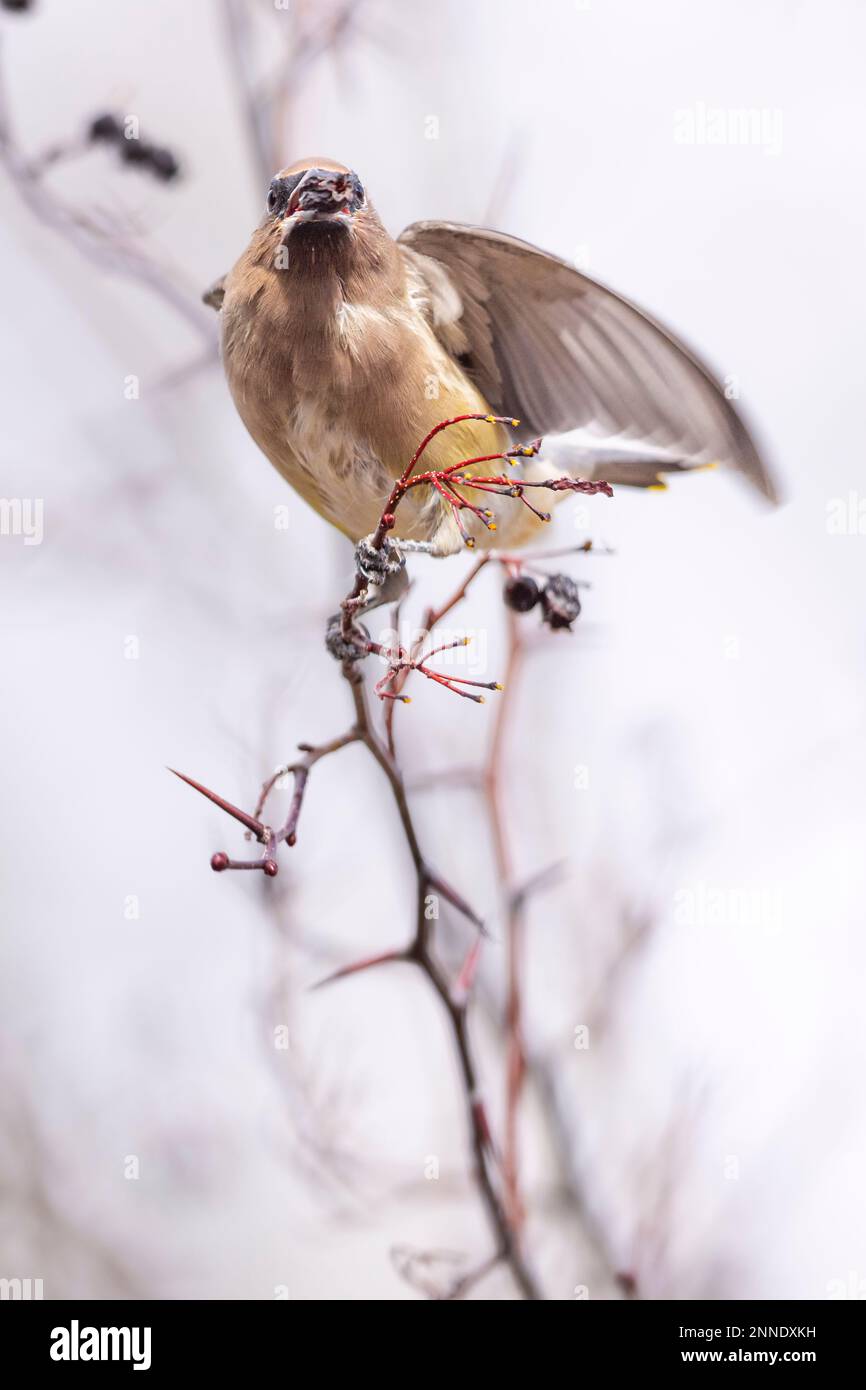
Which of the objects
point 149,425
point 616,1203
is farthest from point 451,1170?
point 149,425

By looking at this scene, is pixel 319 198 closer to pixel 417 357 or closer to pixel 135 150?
pixel 417 357

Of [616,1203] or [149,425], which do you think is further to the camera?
[149,425]

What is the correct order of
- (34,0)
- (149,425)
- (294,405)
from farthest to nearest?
(149,425) < (34,0) < (294,405)

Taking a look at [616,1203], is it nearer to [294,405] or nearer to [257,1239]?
[257,1239]

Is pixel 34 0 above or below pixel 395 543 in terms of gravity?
above

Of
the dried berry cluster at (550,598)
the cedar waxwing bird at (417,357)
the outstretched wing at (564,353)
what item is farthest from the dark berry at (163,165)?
the dried berry cluster at (550,598)

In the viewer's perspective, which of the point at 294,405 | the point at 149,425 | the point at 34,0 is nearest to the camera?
the point at 294,405

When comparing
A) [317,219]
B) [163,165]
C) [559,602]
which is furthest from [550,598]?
[163,165]
